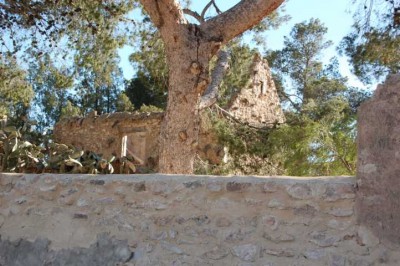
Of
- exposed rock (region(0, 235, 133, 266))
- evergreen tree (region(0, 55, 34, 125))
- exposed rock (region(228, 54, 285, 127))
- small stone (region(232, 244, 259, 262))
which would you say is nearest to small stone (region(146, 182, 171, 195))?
exposed rock (region(0, 235, 133, 266))

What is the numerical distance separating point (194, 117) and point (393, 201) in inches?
163

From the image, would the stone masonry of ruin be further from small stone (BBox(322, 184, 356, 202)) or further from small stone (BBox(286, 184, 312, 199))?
small stone (BBox(286, 184, 312, 199))

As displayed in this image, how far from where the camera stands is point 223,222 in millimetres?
3096

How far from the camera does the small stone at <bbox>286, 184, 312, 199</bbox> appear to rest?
2891 mm

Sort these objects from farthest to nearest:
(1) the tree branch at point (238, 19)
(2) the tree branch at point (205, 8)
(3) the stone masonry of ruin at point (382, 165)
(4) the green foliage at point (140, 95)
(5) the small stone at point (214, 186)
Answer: (4) the green foliage at point (140, 95) → (2) the tree branch at point (205, 8) → (1) the tree branch at point (238, 19) → (5) the small stone at point (214, 186) → (3) the stone masonry of ruin at point (382, 165)

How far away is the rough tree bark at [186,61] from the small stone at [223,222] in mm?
3325

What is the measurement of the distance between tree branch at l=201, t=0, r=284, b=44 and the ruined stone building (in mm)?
4185

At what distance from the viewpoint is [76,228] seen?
360 centimetres

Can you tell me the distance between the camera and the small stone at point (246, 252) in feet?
Result: 9.65

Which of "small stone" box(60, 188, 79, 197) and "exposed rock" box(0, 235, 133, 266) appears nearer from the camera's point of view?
"exposed rock" box(0, 235, 133, 266)

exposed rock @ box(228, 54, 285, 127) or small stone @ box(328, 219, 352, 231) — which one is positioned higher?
exposed rock @ box(228, 54, 285, 127)

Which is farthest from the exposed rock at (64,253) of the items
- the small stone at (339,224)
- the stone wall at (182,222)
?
the small stone at (339,224)

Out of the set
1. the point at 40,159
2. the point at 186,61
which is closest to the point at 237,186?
the point at 40,159

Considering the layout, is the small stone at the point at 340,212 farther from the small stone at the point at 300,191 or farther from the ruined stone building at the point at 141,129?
the ruined stone building at the point at 141,129
